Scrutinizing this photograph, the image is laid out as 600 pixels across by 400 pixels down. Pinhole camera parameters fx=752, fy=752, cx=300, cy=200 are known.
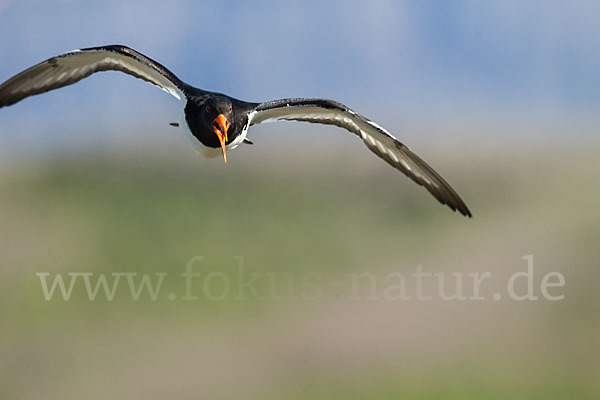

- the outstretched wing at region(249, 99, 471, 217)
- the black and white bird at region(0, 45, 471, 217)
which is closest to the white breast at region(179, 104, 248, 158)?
the black and white bird at region(0, 45, 471, 217)

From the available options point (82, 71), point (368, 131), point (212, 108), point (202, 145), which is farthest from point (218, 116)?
point (368, 131)

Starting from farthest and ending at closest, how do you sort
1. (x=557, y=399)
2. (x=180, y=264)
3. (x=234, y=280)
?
(x=234, y=280) → (x=180, y=264) → (x=557, y=399)

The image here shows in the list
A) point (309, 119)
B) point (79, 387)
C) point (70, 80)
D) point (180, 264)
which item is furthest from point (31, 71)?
point (180, 264)

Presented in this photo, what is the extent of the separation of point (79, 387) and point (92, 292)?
22.1 metres

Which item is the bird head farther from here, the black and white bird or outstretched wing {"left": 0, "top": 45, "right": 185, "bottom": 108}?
outstretched wing {"left": 0, "top": 45, "right": 185, "bottom": 108}

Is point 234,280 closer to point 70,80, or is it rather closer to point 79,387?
point 79,387

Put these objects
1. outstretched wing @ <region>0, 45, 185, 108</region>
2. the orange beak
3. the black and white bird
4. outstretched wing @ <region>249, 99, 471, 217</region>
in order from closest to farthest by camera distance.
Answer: the orange beak → the black and white bird → outstretched wing @ <region>0, 45, 185, 108</region> → outstretched wing @ <region>249, 99, 471, 217</region>

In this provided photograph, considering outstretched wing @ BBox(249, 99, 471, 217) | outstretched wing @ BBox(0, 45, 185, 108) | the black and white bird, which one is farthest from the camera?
outstretched wing @ BBox(249, 99, 471, 217)

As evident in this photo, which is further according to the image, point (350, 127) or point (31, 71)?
point (350, 127)

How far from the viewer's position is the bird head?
400 inches

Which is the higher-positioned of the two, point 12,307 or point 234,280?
point 234,280

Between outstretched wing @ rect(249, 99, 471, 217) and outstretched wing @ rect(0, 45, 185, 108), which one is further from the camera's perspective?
outstretched wing @ rect(249, 99, 471, 217)

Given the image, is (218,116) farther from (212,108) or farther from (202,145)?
(202,145)

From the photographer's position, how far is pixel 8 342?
62406 mm
